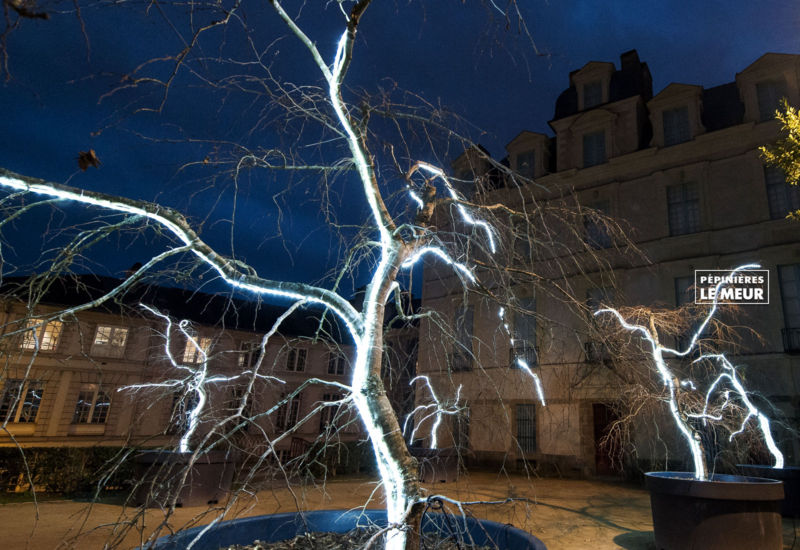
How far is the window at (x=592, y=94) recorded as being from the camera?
17953 mm

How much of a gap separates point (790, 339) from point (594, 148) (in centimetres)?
882

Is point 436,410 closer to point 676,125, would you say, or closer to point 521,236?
point 521,236

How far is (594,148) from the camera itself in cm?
1730

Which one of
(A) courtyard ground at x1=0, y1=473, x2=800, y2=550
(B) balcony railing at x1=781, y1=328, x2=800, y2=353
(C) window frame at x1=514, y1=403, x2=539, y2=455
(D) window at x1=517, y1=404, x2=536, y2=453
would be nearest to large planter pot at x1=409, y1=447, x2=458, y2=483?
(A) courtyard ground at x1=0, y1=473, x2=800, y2=550

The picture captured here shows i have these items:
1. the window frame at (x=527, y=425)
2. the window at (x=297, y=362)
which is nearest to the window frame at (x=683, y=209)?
the window frame at (x=527, y=425)

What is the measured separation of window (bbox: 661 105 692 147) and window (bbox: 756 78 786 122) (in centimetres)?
192

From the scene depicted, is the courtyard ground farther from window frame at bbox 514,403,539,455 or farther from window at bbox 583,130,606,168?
window at bbox 583,130,606,168

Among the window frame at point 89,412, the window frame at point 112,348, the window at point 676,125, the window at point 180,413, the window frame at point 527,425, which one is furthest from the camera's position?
the window frame at point 112,348

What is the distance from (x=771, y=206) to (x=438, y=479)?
1210 centimetres

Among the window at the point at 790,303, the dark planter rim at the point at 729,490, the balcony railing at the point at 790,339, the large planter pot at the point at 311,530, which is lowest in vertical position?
the large planter pot at the point at 311,530

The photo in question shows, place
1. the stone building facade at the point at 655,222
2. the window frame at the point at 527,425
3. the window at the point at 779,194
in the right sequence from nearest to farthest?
the stone building facade at the point at 655,222 → the window at the point at 779,194 → the window frame at the point at 527,425

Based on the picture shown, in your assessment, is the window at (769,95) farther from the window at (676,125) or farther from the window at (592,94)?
the window at (592,94)

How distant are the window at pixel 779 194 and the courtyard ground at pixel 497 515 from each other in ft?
28.2

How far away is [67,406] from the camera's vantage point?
72.2 ft
